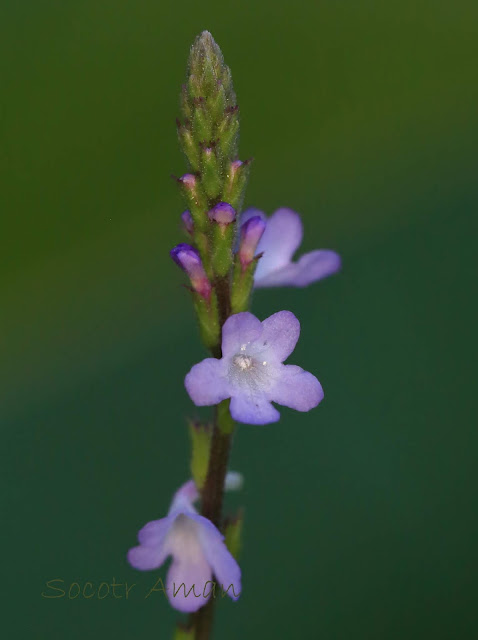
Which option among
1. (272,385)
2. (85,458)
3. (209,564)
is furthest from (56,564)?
(272,385)

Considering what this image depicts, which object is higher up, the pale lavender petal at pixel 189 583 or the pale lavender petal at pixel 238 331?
the pale lavender petal at pixel 238 331

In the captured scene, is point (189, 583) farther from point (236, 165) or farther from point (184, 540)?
point (236, 165)

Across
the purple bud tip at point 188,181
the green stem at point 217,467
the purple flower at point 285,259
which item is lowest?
the green stem at point 217,467

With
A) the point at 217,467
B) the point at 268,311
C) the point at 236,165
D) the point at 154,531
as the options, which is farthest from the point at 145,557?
the point at 268,311

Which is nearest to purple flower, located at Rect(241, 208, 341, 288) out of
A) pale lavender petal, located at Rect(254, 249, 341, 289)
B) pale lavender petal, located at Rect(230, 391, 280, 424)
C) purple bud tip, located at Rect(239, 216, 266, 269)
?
pale lavender petal, located at Rect(254, 249, 341, 289)

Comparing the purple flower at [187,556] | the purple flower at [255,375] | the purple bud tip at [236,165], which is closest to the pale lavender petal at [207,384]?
the purple flower at [255,375]

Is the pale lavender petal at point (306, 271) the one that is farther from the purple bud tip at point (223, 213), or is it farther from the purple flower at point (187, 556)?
the purple flower at point (187, 556)

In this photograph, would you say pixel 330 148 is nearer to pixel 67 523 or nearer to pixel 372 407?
pixel 372 407
